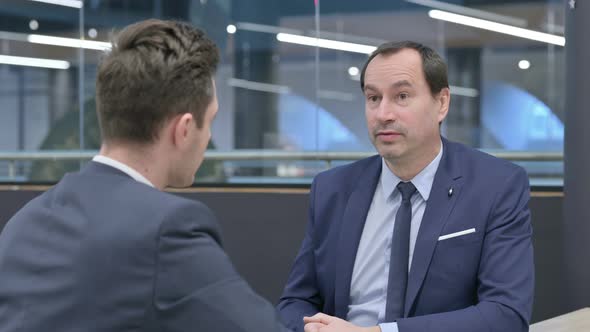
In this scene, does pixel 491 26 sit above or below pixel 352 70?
above

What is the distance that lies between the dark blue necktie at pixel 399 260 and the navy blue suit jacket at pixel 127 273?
38.3 inches

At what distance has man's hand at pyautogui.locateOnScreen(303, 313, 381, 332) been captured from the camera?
1.84 metres

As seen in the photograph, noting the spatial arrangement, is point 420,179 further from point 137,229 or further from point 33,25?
point 33,25

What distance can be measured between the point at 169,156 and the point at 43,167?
457 centimetres

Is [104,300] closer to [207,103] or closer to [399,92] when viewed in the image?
[207,103]

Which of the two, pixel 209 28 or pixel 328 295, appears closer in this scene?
pixel 328 295

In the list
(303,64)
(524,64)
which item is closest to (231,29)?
(303,64)

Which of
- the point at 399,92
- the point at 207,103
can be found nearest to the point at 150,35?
the point at 207,103

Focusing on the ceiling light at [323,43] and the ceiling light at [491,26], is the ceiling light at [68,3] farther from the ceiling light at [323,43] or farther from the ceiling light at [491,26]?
the ceiling light at [491,26]

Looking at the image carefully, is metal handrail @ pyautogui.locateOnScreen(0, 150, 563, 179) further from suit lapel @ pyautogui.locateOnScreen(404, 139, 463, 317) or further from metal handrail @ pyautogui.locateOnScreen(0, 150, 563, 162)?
suit lapel @ pyautogui.locateOnScreen(404, 139, 463, 317)

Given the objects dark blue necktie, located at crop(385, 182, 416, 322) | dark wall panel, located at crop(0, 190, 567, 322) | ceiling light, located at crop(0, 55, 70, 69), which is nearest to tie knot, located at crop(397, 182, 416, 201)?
dark blue necktie, located at crop(385, 182, 416, 322)

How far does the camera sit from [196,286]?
3.35 feet

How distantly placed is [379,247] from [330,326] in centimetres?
33

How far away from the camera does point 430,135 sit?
84.4 inches
